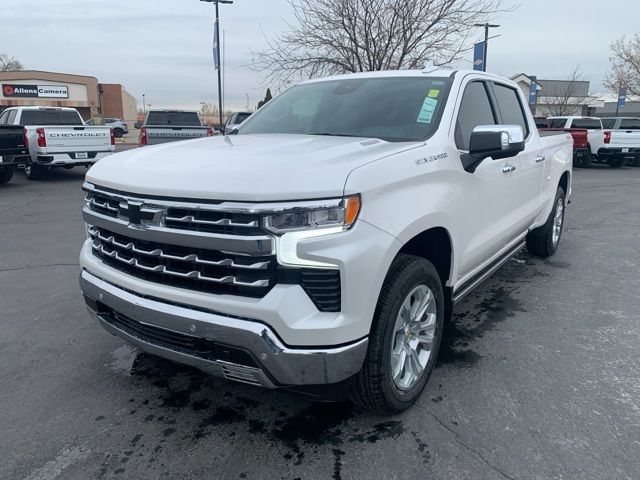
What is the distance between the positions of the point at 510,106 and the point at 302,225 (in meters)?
3.30

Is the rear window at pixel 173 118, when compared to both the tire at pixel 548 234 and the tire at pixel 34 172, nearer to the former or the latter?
the tire at pixel 34 172

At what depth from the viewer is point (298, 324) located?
89.2 inches

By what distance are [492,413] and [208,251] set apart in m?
1.83

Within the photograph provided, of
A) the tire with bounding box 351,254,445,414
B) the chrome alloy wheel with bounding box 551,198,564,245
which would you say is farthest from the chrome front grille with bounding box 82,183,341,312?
the chrome alloy wheel with bounding box 551,198,564,245

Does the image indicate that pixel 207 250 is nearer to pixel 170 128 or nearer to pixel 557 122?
pixel 170 128

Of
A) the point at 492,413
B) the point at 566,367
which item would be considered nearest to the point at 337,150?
the point at 492,413

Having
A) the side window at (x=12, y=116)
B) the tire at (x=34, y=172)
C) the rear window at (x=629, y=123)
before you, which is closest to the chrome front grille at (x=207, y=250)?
the tire at (x=34, y=172)

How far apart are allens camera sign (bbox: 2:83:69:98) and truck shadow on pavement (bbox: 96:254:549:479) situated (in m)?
54.7

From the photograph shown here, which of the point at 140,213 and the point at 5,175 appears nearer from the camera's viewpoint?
the point at 140,213

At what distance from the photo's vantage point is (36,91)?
49969 mm

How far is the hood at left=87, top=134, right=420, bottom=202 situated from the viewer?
7.48ft

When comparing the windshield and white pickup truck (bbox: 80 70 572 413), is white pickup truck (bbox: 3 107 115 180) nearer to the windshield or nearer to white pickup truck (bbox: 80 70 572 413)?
the windshield

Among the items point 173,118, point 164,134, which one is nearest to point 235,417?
point 164,134

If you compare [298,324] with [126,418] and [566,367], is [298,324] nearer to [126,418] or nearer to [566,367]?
[126,418]
